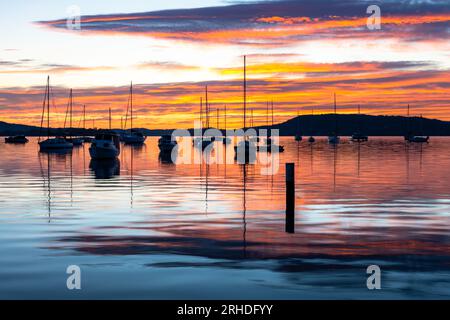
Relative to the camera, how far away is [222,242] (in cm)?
1886

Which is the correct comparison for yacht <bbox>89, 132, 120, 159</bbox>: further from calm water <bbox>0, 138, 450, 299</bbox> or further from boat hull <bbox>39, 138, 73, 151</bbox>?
boat hull <bbox>39, 138, 73, 151</bbox>

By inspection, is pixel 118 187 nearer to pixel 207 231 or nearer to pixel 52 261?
pixel 207 231

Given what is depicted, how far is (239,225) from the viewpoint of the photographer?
22.5 metres

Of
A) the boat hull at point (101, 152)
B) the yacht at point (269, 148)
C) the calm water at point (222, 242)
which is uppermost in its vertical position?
the yacht at point (269, 148)

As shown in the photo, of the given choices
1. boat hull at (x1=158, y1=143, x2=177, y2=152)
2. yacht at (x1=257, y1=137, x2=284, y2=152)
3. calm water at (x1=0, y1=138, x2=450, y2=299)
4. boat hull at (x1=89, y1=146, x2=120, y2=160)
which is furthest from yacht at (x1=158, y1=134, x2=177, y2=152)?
calm water at (x1=0, y1=138, x2=450, y2=299)

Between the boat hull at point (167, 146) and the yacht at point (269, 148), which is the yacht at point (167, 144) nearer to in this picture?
the boat hull at point (167, 146)

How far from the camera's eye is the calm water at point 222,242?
13.5 m

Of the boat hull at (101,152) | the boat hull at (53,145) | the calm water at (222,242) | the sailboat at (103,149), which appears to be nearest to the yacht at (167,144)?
the boat hull at (53,145)

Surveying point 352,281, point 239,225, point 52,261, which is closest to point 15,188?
point 239,225

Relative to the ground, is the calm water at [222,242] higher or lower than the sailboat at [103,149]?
lower

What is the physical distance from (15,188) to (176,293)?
2679 cm

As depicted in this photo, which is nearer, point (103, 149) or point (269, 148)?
point (103, 149)

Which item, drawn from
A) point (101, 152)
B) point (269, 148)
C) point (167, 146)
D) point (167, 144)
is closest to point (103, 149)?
point (101, 152)

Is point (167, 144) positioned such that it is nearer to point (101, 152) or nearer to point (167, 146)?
point (167, 146)
